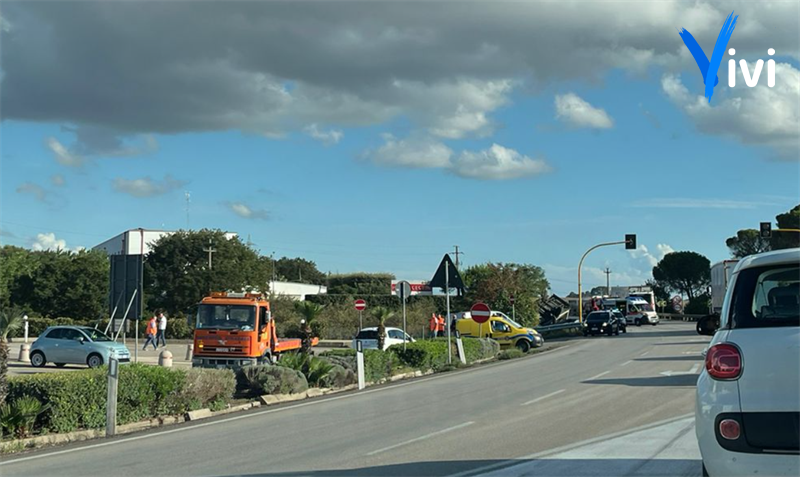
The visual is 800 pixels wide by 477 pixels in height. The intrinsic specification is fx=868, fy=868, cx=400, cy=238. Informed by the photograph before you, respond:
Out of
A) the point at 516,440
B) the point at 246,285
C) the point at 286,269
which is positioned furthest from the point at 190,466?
the point at 286,269

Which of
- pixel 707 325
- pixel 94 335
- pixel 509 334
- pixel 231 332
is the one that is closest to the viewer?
pixel 707 325

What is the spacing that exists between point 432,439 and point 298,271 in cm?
13062

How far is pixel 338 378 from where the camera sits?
2191cm

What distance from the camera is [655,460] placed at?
1009 centimetres

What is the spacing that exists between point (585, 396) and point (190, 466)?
33.0 feet

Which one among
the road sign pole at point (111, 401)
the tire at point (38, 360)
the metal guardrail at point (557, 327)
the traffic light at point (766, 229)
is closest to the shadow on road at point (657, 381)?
the road sign pole at point (111, 401)

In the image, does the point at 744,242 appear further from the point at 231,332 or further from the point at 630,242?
the point at 231,332

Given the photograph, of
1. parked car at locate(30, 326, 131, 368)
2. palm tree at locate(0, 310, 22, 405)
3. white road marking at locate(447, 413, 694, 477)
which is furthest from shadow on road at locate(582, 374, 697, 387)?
parked car at locate(30, 326, 131, 368)

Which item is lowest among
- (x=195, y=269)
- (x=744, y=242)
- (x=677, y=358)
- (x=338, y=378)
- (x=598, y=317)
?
(x=677, y=358)

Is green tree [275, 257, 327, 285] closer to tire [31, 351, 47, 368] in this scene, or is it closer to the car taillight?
tire [31, 351, 47, 368]

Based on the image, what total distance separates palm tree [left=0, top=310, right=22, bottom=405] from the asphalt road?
62.0 inches

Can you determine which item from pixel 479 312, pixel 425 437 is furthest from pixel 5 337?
pixel 479 312

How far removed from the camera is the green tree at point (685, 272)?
136 metres

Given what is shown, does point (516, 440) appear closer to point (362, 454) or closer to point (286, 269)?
point (362, 454)
